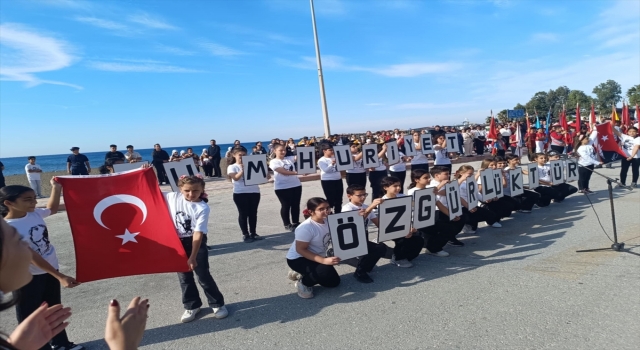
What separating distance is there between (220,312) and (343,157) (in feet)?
16.4

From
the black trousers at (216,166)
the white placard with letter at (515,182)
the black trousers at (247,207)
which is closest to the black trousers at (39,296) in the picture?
the black trousers at (247,207)

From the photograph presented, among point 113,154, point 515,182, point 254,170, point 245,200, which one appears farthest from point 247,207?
point 113,154

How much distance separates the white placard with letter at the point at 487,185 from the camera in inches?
282

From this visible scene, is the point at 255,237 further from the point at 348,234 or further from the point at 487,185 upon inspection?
Result: the point at 487,185

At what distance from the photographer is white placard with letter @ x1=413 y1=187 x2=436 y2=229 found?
546 cm

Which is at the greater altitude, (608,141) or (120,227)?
(120,227)

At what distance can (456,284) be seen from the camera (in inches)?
181

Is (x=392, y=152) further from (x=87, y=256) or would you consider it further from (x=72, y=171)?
(x=72, y=171)

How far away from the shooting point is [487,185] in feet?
23.8

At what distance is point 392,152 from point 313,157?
2030 mm

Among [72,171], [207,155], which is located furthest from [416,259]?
[207,155]

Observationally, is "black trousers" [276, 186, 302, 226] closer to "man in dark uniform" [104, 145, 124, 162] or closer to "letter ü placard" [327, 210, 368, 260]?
"letter ü placard" [327, 210, 368, 260]

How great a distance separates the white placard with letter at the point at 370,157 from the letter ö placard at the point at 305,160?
1.16 meters

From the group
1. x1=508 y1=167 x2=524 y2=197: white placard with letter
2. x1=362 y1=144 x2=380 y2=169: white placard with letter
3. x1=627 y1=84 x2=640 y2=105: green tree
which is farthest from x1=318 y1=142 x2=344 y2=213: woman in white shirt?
x1=627 y1=84 x2=640 y2=105: green tree
